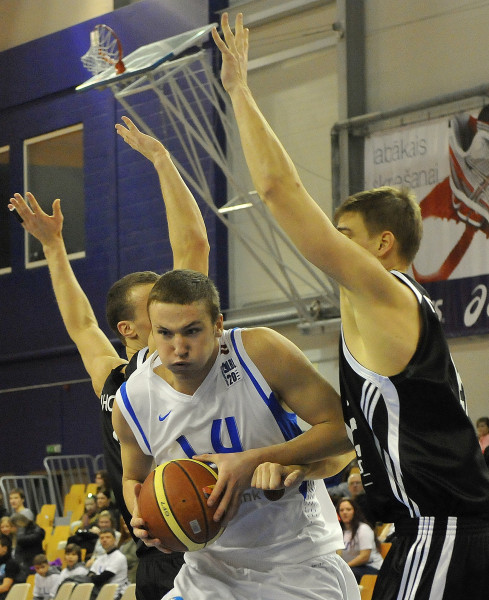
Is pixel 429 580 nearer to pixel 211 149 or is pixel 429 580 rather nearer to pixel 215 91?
pixel 211 149

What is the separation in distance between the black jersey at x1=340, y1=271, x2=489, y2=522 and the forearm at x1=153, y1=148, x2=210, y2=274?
1.46m

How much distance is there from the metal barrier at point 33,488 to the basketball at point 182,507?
14.1 metres

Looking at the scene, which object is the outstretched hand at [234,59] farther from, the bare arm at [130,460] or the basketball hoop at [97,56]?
the basketball hoop at [97,56]

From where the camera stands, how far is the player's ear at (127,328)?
4.63 metres

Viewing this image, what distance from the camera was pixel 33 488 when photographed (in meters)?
17.4

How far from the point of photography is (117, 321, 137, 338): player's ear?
4629mm

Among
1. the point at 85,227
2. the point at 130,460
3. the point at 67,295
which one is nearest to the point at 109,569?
the point at 67,295

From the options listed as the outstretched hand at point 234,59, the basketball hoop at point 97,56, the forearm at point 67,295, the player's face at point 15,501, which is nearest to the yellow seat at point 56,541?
the player's face at point 15,501

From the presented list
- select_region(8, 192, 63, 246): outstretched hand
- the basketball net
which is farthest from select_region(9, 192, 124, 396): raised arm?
the basketball net

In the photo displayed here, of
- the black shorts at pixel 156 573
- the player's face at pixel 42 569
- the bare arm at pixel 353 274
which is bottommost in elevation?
the player's face at pixel 42 569

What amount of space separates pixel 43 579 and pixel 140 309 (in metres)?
7.91

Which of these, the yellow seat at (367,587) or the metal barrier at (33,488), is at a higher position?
the yellow seat at (367,587)

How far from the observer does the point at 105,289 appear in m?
17.7

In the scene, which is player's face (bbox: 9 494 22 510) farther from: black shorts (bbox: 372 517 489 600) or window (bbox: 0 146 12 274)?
black shorts (bbox: 372 517 489 600)
